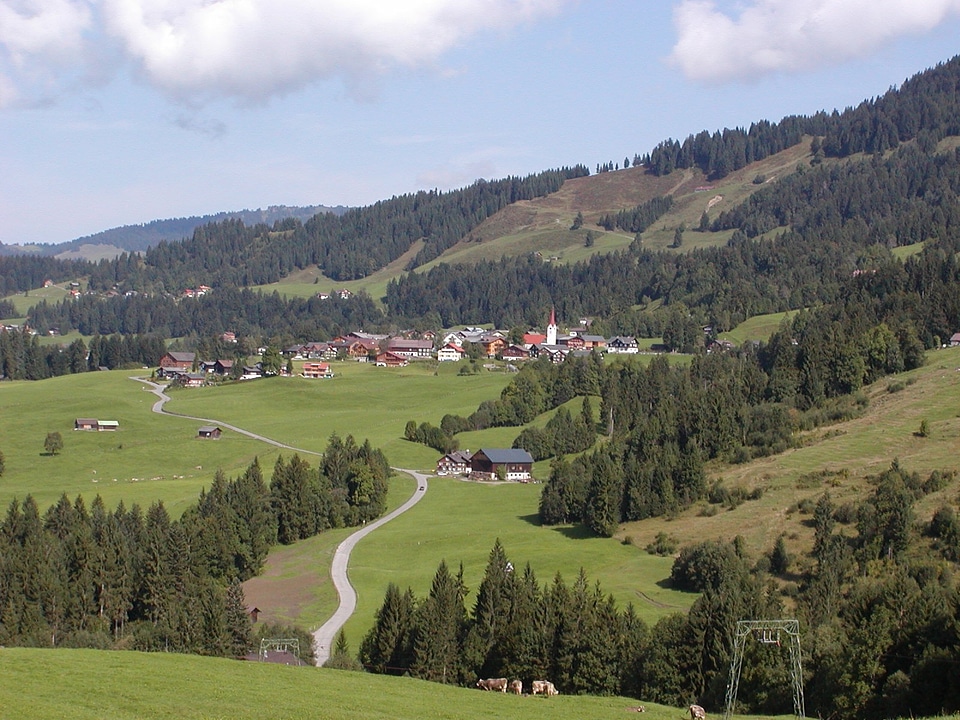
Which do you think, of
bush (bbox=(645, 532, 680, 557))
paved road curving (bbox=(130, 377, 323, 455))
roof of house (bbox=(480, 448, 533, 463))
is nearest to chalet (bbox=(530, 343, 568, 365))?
paved road curving (bbox=(130, 377, 323, 455))

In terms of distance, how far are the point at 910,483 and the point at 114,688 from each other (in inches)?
2026

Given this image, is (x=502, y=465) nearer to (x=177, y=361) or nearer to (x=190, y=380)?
(x=190, y=380)

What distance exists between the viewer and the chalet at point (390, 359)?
6732 inches

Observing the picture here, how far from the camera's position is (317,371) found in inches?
6201

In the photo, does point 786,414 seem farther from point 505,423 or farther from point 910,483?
point 505,423

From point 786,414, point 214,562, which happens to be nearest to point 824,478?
point 786,414

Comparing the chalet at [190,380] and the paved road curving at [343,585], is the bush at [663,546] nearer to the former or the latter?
the paved road curving at [343,585]

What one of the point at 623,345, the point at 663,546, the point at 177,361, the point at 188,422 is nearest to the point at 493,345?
the point at 623,345

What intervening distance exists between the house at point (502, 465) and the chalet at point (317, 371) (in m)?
56.8

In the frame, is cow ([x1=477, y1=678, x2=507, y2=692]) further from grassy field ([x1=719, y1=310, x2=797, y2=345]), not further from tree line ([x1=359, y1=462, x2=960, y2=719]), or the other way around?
grassy field ([x1=719, y1=310, x2=797, y2=345])

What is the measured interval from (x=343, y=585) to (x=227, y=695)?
117ft

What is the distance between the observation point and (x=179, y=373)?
6314 inches

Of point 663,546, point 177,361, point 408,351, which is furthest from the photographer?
point 408,351

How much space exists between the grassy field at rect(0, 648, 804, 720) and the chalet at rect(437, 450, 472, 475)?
67688 millimetres
